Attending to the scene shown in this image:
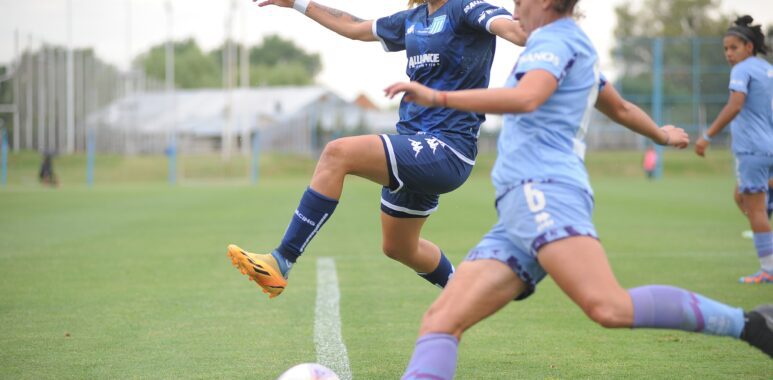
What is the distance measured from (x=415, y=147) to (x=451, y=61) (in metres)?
0.66

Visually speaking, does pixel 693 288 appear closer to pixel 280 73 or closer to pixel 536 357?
pixel 536 357

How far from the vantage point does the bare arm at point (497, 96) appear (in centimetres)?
344

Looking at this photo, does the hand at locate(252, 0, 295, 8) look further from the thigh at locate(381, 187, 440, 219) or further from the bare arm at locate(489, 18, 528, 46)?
the bare arm at locate(489, 18, 528, 46)

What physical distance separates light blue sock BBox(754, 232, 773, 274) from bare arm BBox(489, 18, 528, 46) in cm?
507

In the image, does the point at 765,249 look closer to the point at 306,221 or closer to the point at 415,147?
the point at 415,147

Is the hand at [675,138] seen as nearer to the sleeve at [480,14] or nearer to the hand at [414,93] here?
the sleeve at [480,14]

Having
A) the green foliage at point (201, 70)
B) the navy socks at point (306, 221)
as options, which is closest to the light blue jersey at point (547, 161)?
the navy socks at point (306, 221)

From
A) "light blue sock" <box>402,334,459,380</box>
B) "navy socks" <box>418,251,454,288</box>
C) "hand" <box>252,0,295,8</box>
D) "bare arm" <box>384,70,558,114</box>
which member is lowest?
→ "navy socks" <box>418,251,454,288</box>

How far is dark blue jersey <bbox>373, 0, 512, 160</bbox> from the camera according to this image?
5.16m

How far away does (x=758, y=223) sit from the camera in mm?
8617

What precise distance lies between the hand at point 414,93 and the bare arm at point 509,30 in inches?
49.6

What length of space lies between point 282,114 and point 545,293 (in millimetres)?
55258

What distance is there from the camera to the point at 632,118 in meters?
4.18

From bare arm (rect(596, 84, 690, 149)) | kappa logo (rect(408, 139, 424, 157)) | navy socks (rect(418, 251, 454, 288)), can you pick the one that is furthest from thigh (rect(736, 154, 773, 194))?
kappa logo (rect(408, 139, 424, 157))
